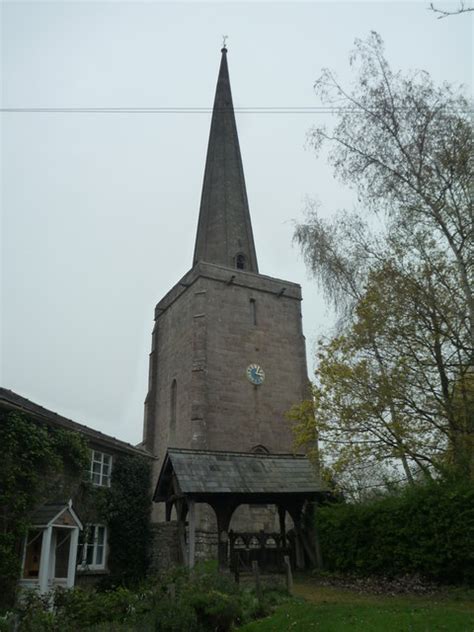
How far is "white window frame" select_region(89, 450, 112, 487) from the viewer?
1719cm

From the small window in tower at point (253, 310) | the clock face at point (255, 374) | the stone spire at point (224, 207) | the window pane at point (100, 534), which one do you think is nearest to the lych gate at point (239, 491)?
the window pane at point (100, 534)

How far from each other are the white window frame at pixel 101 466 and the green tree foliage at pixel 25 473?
1498mm

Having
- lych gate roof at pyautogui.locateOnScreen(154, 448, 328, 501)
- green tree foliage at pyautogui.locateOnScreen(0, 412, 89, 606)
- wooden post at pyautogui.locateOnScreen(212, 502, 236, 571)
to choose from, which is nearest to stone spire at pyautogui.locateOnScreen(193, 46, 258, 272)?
lych gate roof at pyautogui.locateOnScreen(154, 448, 328, 501)

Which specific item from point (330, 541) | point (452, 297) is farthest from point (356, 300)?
point (330, 541)

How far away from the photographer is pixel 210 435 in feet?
74.6

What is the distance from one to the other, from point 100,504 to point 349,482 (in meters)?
7.91

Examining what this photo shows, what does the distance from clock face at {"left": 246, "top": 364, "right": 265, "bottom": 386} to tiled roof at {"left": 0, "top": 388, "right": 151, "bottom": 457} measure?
319 inches

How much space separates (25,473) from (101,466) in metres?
4.38

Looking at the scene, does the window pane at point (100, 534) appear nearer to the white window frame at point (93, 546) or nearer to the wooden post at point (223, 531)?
the white window frame at point (93, 546)

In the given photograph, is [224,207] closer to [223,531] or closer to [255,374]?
[255,374]

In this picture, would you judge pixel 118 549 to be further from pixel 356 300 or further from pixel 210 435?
pixel 356 300

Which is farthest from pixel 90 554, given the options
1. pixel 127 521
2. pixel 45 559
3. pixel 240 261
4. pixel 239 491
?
pixel 240 261

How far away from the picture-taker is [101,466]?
1766 cm

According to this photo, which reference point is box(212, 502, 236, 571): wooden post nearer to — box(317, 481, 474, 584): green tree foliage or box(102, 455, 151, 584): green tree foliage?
box(317, 481, 474, 584): green tree foliage
